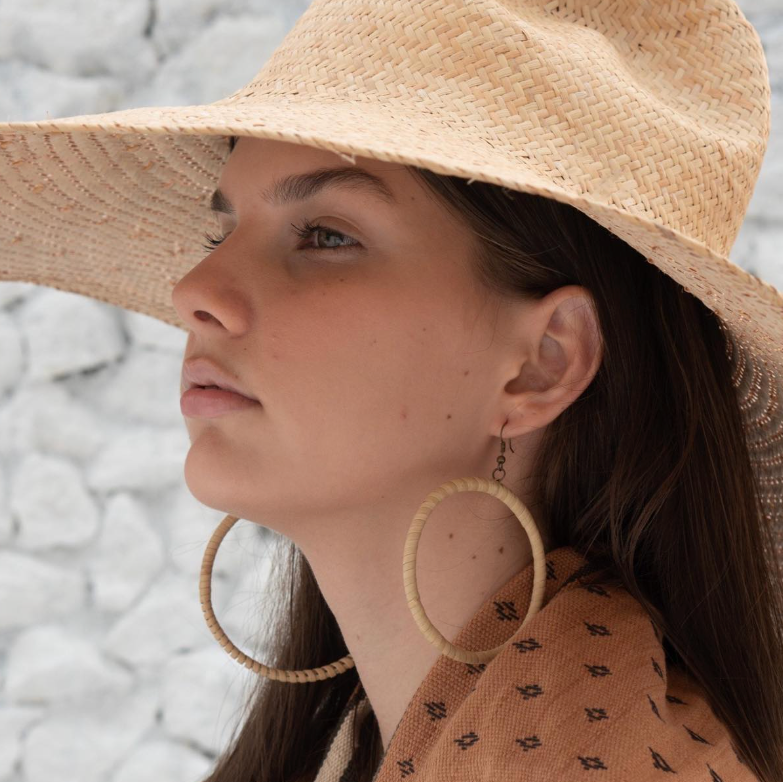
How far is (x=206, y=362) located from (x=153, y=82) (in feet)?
4.45

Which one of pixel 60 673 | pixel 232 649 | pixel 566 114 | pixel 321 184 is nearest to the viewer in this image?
pixel 566 114

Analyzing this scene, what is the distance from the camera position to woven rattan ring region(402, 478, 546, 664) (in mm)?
967

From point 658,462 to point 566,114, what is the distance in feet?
1.26

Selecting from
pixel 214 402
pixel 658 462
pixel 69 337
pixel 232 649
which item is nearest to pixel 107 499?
pixel 69 337

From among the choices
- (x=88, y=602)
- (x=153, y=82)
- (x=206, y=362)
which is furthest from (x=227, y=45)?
(x=206, y=362)

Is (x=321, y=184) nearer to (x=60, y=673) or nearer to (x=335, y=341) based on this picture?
(x=335, y=341)

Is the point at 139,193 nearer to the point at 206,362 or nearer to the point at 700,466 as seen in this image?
the point at 206,362

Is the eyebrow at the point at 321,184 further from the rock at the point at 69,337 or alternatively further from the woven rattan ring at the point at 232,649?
the rock at the point at 69,337

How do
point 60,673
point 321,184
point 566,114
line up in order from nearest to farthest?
point 566,114
point 321,184
point 60,673

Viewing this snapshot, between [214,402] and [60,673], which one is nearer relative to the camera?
[214,402]

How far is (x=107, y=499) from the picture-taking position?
6.90 feet

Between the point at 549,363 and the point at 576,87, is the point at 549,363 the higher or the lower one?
the lower one

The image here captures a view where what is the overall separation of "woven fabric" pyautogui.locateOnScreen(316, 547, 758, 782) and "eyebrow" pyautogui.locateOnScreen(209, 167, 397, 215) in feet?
1.32

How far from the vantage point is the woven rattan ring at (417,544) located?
97 centimetres
